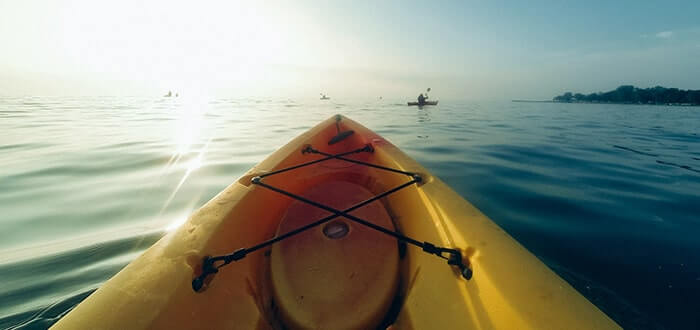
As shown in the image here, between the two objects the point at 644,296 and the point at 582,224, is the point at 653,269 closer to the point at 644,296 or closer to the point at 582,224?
the point at 644,296

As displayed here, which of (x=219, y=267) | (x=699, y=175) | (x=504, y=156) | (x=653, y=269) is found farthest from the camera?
(x=504, y=156)

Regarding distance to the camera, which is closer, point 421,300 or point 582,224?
point 421,300

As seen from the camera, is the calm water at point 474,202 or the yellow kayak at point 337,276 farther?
the calm water at point 474,202

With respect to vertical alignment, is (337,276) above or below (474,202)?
above

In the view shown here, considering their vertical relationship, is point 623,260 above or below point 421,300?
below

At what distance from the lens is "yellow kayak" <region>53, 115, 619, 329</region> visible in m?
1.07

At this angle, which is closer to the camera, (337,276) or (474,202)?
(337,276)

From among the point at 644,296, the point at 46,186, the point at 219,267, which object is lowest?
the point at 644,296

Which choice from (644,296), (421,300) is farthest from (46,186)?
(644,296)

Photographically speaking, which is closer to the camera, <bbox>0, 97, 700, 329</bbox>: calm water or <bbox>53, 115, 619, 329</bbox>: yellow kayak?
<bbox>53, 115, 619, 329</bbox>: yellow kayak

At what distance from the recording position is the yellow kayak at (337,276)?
1072 millimetres

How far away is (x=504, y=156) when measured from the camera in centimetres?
614

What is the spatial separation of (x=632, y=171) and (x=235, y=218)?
285 inches

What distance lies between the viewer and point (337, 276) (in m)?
1.67
